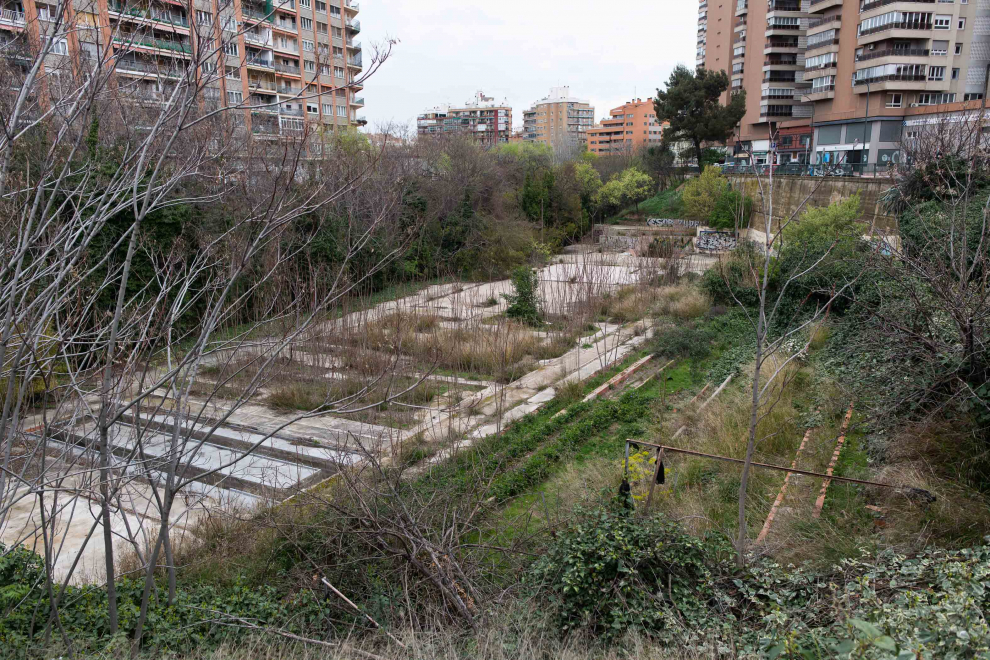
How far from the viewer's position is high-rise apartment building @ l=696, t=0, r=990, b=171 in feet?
104

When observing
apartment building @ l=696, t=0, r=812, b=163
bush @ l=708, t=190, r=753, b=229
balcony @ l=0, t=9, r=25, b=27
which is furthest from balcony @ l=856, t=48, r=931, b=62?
balcony @ l=0, t=9, r=25, b=27

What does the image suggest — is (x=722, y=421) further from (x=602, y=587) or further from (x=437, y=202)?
(x=437, y=202)

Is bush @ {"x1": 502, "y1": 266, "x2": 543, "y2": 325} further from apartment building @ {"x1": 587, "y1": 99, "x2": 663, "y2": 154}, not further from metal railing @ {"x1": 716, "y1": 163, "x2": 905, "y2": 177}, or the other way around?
apartment building @ {"x1": 587, "y1": 99, "x2": 663, "y2": 154}

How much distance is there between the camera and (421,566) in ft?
13.7

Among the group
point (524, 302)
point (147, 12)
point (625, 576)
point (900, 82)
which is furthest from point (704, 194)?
point (147, 12)

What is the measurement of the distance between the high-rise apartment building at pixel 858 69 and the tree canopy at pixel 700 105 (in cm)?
256

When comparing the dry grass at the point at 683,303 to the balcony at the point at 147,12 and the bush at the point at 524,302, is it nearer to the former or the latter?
the bush at the point at 524,302

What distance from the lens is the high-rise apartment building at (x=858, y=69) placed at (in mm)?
31594

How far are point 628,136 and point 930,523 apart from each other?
3620 inches

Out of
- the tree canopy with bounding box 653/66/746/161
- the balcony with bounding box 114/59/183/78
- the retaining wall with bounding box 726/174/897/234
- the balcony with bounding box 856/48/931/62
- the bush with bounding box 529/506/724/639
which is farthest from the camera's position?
the tree canopy with bounding box 653/66/746/161

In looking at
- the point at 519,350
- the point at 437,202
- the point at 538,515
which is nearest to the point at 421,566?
the point at 538,515

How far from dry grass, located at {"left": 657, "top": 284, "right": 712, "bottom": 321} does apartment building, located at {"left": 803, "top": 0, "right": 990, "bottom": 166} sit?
69.0 feet

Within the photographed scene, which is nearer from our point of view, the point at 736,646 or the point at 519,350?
the point at 736,646

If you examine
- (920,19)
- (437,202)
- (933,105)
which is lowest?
(437,202)
